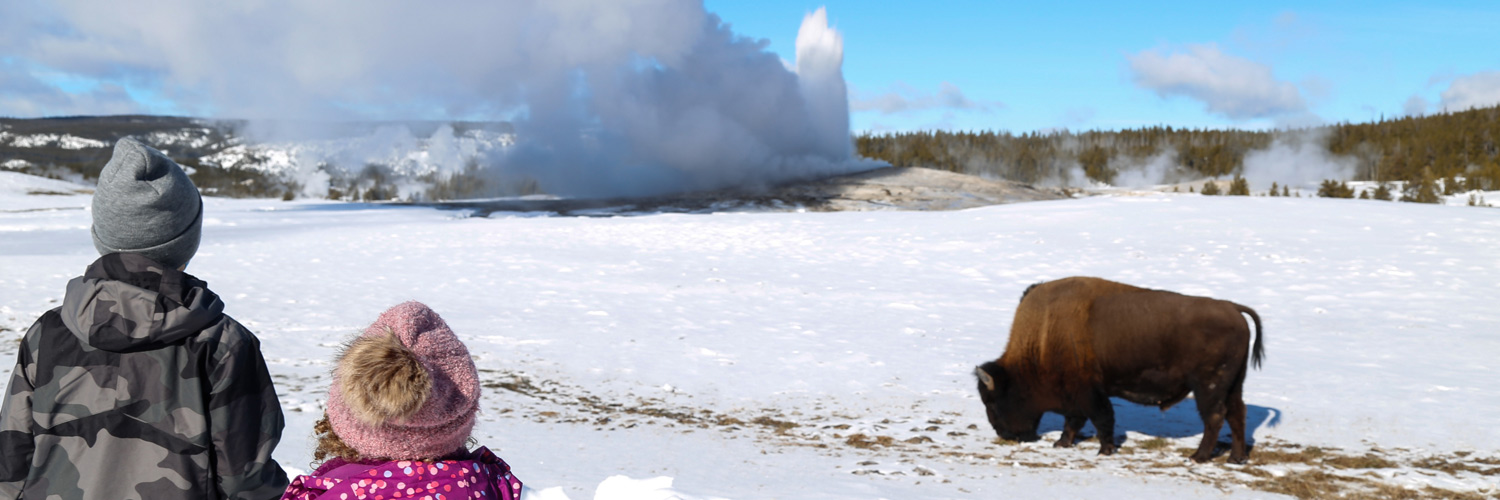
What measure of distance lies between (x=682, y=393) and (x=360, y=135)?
591 feet

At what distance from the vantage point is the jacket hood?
2121 mm

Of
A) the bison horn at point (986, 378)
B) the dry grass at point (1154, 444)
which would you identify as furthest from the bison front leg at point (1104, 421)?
the bison horn at point (986, 378)

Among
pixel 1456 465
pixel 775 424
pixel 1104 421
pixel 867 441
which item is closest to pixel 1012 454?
pixel 1104 421

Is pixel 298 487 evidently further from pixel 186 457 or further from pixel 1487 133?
pixel 1487 133

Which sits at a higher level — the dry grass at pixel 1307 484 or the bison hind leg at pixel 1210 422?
the bison hind leg at pixel 1210 422

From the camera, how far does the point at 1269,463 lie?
605cm

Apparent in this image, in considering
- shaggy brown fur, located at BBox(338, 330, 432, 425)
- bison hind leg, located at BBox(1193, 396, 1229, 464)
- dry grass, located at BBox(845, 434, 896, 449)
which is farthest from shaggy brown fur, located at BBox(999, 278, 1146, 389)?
shaggy brown fur, located at BBox(338, 330, 432, 425)

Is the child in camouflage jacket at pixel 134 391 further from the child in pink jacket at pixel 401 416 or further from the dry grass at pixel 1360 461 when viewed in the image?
the dry grass at pixel 1360 461

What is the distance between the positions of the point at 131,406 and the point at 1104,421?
5.77 meters

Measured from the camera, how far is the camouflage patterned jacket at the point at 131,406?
7.22 ft

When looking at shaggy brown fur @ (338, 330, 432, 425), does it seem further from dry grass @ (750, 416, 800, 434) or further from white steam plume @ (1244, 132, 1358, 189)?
white steam plume @ (1244, 132, 1358, 189)

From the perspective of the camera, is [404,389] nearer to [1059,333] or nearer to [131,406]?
[131,406]

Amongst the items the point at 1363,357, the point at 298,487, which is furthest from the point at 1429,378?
the point at 298,487

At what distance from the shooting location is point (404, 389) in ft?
6.08
